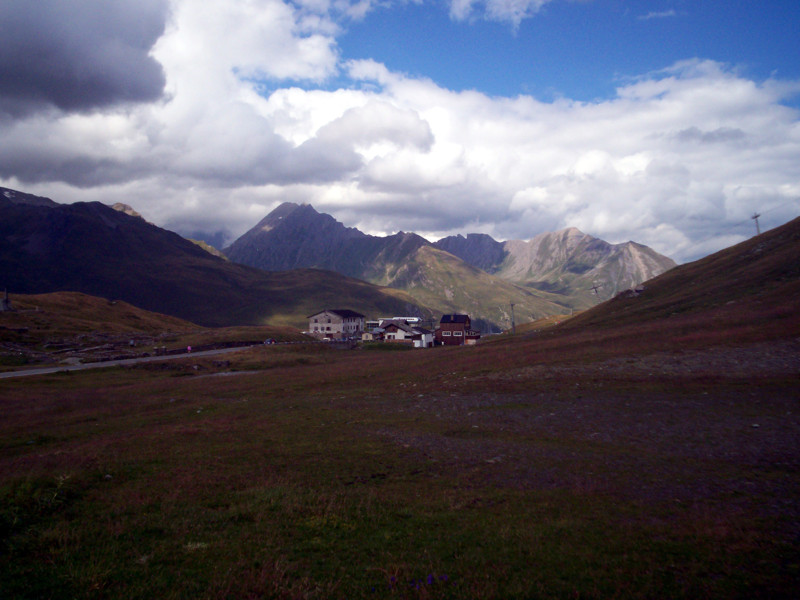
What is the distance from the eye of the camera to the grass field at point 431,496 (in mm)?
9695

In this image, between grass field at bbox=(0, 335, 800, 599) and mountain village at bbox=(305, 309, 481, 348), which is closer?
grass field at bbox=(0, 335, 800, 599)

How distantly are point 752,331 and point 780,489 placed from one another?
35200 millimetres

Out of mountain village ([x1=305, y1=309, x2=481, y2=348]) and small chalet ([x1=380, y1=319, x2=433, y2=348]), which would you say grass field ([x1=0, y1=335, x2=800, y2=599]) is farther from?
small chalet ([x1=380, y1=319, x2=433, y2=348])

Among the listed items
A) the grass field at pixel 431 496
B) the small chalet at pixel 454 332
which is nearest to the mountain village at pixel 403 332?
the small chalet at pixel 454 332

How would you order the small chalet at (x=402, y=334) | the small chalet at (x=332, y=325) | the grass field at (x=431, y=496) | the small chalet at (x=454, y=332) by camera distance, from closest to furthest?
the grass field at (x=431, y=496) < the small chalet at (x=454, y=332) < the small chalet at (x=402, y=334) < the small chalet at (x=332, y=325)

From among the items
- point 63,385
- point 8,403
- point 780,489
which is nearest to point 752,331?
point 780,489

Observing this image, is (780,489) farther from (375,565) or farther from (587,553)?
(375,565)

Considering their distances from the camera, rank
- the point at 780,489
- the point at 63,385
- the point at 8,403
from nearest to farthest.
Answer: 1. the point at 780,489
2. the point at 8,403
3. the point at 63,385

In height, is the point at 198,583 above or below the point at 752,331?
below

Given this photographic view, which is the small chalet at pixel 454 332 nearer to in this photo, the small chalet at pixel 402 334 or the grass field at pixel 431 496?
the small chalet at pixel 402 334

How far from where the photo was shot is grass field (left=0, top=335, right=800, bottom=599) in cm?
970

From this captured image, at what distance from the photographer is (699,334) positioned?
46.2m

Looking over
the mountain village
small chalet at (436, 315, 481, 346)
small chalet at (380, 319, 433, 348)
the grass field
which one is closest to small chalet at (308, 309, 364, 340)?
the mountain village

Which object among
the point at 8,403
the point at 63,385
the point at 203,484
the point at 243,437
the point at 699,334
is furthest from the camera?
the point at 63,385
